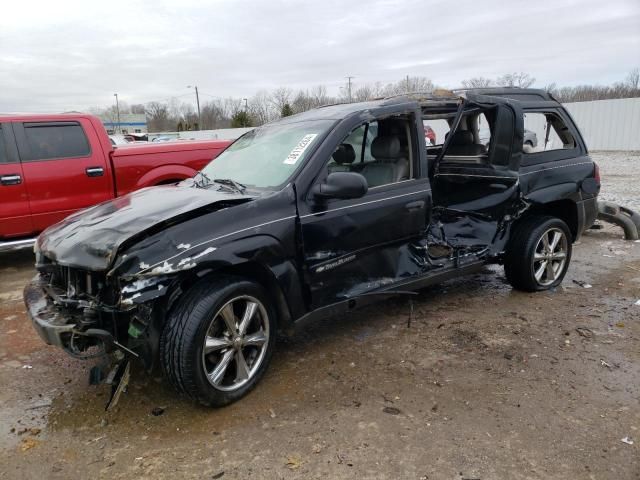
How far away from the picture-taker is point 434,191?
4941 millimetres

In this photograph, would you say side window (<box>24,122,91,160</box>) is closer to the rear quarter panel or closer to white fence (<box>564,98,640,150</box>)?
the rear quarter panel

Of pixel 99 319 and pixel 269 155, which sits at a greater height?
pixel 269 155

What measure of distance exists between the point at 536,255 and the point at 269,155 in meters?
2.87

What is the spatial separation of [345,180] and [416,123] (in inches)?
47.2

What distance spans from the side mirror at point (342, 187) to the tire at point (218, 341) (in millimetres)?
801

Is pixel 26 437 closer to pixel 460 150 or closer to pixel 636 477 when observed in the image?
pixel 636 477

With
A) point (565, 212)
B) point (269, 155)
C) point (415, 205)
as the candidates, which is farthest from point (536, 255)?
point (269, 155)

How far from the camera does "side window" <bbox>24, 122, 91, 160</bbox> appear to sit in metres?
6.35

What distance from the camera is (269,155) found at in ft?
13.3

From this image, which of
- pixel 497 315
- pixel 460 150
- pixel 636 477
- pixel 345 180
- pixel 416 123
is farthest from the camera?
pixel 460 150

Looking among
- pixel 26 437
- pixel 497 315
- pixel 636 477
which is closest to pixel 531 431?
pixel 636 477

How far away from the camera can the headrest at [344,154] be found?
4020mm

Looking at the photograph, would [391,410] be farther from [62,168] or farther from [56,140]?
[56,140]

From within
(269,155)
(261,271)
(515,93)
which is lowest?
(261,271)
